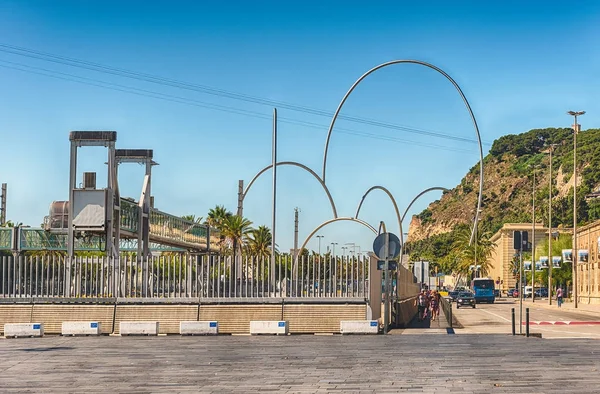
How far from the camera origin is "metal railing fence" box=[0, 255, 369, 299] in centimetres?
3091

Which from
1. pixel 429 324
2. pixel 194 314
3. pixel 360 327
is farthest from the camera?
pixel 429 324

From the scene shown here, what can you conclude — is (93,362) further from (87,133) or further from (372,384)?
(87,133)

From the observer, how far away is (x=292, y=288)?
31.2 metres

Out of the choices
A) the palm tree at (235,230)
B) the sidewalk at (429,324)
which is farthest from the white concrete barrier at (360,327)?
the palm tree at (235,230)

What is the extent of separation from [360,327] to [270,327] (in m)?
2.77

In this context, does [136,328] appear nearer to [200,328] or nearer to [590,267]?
[200,328]

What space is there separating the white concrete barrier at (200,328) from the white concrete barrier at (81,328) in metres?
2.83

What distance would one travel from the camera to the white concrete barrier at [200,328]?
29.8 m

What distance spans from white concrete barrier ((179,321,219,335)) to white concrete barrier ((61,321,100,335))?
2.83m

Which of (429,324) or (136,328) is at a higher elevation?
(136,328)

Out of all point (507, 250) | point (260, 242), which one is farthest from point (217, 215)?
point (507, 250)

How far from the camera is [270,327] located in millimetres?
29656

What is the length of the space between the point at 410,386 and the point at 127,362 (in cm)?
730

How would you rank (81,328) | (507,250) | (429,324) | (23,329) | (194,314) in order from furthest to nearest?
(507,250)
(429,324)
(194,314)
(81,328)
(23,329)
